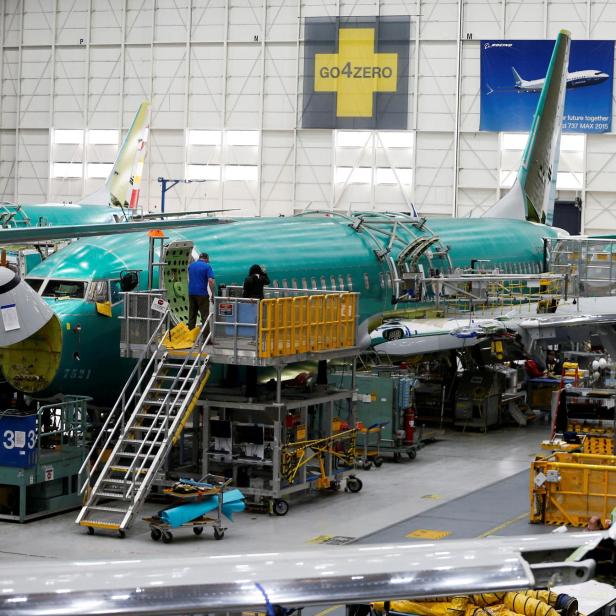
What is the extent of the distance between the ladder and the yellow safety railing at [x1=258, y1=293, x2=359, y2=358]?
1.09 meters

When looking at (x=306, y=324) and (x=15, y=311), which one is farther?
(x=306, y=324)

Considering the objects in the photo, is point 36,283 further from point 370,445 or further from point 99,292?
point 370,445

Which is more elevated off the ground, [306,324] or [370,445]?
[306,324]

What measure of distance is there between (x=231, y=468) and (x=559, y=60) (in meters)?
24.8

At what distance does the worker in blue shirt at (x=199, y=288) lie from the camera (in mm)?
21703

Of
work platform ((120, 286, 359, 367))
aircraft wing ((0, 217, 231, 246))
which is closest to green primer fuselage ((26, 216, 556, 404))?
work platform ((120, 286, 359, 367))

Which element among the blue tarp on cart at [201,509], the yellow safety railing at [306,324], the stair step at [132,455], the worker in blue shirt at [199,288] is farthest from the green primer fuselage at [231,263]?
the blue tarp on cart at [201,509]

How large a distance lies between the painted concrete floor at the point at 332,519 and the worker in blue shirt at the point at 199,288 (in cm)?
336

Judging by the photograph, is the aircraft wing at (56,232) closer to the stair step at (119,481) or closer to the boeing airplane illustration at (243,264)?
the boeing airplane illustration at (243,264)

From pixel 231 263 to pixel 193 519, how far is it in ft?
20.6

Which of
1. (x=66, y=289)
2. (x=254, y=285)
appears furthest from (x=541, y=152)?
(x=66, y=289)

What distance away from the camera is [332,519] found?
2042 cm

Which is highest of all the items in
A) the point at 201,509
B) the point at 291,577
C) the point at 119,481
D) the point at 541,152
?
the point at 541,152

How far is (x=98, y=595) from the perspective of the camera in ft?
20.6
